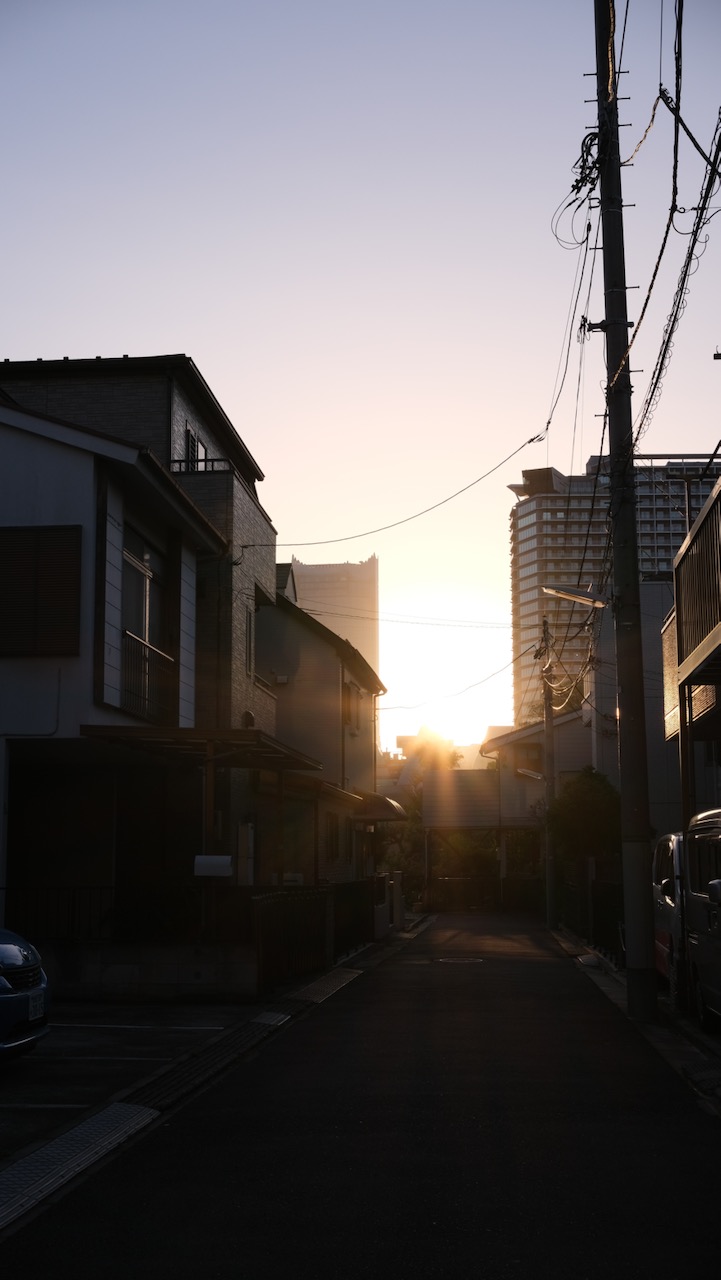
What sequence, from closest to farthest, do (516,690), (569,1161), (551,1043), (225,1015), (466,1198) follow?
(466,1198)
(569,1161)
(551,1043)
(225,1015)
(516,690)

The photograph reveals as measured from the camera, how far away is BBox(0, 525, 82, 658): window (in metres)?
16.2

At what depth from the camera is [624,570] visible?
1529 cm

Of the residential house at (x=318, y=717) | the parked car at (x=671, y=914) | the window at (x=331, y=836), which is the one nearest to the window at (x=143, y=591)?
the parked car at (x=671, y=914)

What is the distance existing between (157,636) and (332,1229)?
14.6 m

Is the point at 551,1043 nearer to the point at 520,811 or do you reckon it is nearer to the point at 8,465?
the point at 8,465

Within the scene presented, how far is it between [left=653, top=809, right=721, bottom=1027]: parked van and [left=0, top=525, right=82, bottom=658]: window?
7836 mm

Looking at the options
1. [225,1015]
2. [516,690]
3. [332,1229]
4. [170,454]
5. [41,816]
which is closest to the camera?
[332,1229]

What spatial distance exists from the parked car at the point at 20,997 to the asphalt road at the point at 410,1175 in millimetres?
1616

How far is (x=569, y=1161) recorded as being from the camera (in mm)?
7195

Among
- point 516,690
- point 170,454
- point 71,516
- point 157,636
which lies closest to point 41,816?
point 157,636

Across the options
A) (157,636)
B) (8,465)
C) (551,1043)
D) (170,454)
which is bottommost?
(551,1043)

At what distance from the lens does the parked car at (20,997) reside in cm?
1005

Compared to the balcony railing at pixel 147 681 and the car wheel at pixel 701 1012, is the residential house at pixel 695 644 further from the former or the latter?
the balcony railing at pixel 147 681

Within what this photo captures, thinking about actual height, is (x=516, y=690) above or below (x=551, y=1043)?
above
